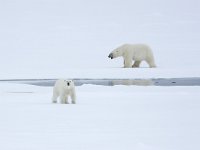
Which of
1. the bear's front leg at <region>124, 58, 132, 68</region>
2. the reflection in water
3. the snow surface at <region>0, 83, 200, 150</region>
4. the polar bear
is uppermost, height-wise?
the bear's front leg at <region>124, 58, 132, 68</region>

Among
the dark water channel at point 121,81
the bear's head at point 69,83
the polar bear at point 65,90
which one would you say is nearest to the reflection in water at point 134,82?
the dark water channel at point 121,81

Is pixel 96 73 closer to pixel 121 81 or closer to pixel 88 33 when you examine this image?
pixel 121 81

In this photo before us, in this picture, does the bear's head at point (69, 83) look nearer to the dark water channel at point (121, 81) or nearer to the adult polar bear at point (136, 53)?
the dark water channel at point (121, 81)

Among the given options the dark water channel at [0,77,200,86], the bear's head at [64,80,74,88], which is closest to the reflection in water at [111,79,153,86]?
the dark water channel at [0,77,200,86]

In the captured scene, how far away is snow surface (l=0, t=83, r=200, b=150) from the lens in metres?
4.65

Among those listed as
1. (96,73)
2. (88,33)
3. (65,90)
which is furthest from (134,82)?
(88,33)

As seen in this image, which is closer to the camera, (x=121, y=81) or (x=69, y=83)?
(x=69, y=83)

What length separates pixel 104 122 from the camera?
5898 mm

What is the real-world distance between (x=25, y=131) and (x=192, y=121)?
1.76 m

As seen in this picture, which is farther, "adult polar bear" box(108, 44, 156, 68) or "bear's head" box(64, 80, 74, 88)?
"adult polar bear" box(108, 44, 156, 68)

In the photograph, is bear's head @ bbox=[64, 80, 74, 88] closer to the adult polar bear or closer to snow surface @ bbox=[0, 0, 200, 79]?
snow surface @ bbox=[0, 0, 200, 79]

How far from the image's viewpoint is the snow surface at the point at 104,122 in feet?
15.2

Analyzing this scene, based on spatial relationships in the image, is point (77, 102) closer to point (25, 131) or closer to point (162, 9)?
point (25, 131)

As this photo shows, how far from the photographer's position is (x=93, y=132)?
5.23m
